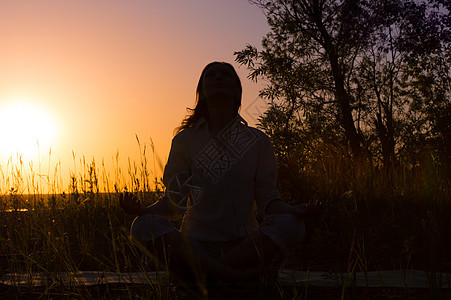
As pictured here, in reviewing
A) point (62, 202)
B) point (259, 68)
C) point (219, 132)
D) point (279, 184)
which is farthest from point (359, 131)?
point (219, 132)

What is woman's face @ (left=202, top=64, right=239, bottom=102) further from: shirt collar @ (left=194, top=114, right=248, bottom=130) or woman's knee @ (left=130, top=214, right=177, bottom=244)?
woman's knee @ (left=130, top=214, right=177, bottom=244)

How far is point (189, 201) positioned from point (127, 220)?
2.56 meters

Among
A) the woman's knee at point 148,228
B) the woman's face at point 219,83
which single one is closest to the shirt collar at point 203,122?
the woman's face at point 219,83

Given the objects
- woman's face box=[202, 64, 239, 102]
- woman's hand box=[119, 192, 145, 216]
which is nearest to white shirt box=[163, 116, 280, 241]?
woman's face box=[202, 64, 239, 102]

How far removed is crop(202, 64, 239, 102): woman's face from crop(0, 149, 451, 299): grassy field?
107 cm

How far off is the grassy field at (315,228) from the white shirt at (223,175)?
409mm

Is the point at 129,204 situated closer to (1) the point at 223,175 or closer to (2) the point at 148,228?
(2) the point at 148,228

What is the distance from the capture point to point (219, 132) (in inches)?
108

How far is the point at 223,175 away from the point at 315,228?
1.66 m

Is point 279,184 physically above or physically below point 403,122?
below

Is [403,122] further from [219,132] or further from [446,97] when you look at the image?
[219,132]

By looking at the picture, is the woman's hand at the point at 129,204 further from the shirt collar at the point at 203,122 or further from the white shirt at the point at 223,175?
the shirt collar at the point at 203,122

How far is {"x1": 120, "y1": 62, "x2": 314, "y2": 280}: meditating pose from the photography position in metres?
2.32

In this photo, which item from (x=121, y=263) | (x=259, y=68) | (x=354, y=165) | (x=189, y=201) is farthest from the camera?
(x=259, y=68)
